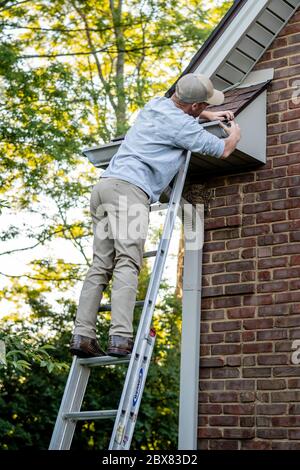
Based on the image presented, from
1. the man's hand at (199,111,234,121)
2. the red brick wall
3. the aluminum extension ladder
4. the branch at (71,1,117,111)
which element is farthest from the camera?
the branch at (71,1,117,111)

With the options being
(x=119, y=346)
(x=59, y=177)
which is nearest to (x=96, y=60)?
(x=59, y=177)

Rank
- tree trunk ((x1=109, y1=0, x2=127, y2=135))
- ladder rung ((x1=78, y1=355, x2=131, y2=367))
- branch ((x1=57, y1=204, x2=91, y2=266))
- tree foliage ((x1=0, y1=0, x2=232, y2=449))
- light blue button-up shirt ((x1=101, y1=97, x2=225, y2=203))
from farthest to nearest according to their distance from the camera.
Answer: tree trunk ((x1=109, y1=0, x2=127, y2=135))
branch ((x1=57, y1=204, x2=91, y2=266))
tree foliage ((x1=0, y1=0, x2=232, y2=449))
light blue button-up shirt ((x1=101, y1=97, x2=225, y2=203))
ladder rung ((x1=78, y1=355, x2=131, y2=367))

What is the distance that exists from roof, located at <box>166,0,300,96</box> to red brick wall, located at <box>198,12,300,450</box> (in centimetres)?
11

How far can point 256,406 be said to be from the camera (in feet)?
20.3

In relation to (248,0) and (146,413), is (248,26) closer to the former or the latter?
(248,0)

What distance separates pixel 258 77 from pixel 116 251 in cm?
256

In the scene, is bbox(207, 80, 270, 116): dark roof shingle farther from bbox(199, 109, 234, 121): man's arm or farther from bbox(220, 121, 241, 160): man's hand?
bbox(220, 121, 241, 160): man's hand

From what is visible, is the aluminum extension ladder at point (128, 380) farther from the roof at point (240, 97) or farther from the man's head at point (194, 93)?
the roof at point (240, 97)

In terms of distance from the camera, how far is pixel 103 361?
16.6 ft

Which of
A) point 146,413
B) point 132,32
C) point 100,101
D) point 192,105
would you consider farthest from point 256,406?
point 132,32

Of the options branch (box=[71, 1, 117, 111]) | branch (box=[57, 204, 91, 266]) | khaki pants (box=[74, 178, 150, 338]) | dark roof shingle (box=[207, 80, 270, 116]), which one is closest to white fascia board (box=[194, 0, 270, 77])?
dark roof shingle (box=[207, 80, 270, 116])

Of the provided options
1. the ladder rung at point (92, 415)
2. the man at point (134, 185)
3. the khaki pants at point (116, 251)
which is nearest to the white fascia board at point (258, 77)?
the man at point (134, 185)

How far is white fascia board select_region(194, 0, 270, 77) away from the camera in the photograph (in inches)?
268

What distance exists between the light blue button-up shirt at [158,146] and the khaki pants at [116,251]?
0.10 m
